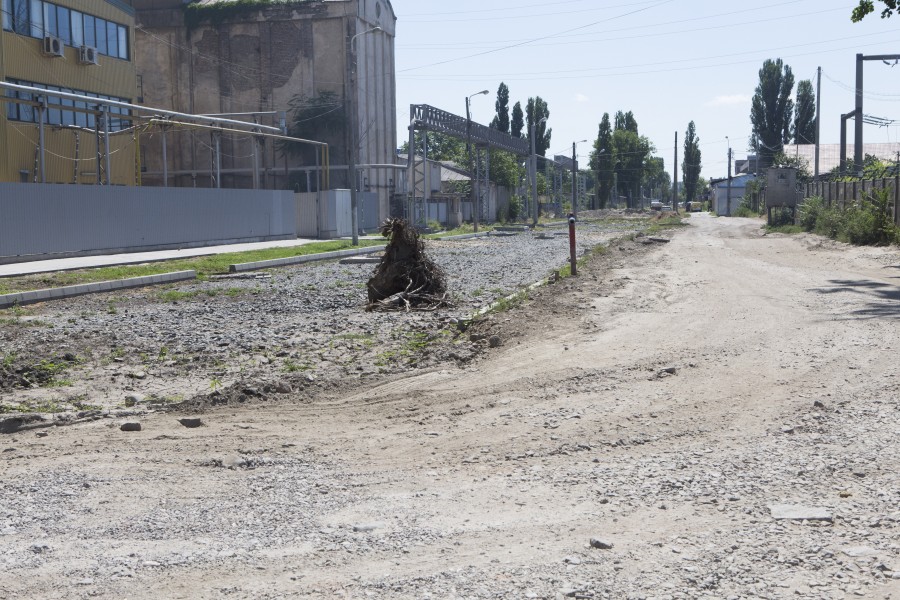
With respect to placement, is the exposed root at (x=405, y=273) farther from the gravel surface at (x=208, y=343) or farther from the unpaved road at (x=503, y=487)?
the unpaved road at (x=503, y=487)

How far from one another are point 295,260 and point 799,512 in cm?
2478

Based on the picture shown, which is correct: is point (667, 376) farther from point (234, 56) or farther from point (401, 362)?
point (234, 56)

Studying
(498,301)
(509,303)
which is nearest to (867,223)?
(498,301)

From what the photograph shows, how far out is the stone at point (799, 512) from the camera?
15.8ft

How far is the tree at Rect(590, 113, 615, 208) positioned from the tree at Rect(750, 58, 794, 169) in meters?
26.7

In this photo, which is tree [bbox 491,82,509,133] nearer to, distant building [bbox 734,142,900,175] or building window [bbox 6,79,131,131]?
distant building [bbox 734,142,900,175]

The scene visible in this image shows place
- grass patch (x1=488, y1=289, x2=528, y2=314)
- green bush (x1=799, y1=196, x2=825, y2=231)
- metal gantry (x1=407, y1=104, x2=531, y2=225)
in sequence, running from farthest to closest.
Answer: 1. metal gantry (x1=407, y1=104, x2=531, y2=225)
2. green bush (x1=799, y1=196, x2=825, y2=231)
3. grass patch (x1=488, y1=289, x2=528, y2=314)

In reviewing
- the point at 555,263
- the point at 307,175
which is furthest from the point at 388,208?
the point at 555,263

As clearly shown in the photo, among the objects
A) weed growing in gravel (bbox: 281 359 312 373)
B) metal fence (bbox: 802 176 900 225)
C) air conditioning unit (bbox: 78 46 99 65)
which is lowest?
weed growing in gravel (bbox: 281 359 312 373)

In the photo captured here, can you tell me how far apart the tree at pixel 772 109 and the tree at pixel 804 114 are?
861 millimetres

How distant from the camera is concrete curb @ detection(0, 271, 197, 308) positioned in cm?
1645

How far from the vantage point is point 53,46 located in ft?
119

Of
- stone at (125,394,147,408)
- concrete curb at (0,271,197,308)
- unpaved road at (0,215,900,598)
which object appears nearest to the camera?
unpaved road at (0,215,900,598)

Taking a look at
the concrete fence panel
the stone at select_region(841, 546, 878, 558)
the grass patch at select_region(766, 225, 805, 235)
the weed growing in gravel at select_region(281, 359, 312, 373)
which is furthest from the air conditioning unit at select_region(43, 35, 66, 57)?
the stone at select_region(841, 546, 878, 558)
